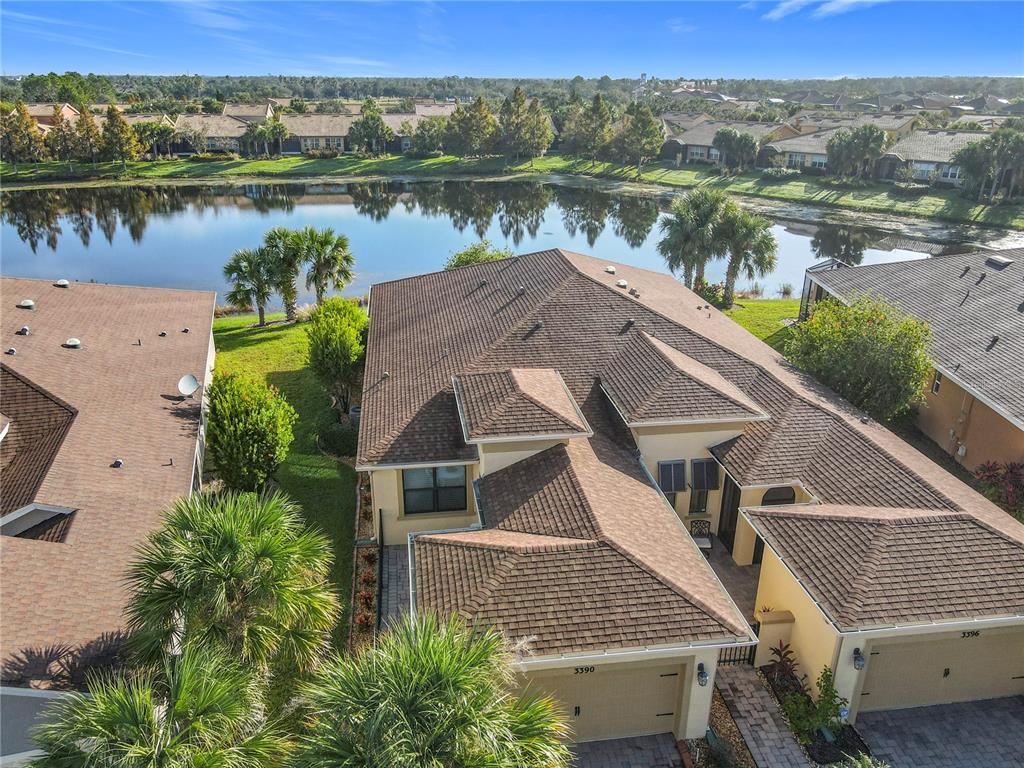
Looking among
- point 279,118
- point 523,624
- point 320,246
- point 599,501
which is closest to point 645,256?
point 320,246

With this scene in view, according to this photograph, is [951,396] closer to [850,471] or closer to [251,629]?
[850,471]

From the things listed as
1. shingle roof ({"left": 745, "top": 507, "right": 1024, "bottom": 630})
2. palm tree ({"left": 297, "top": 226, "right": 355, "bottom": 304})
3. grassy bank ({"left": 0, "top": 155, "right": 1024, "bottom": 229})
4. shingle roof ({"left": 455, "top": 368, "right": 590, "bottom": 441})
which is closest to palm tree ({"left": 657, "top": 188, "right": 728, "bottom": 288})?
palm tree ({"left": 297, "top": 226, "right": 355, "bottom": 304})

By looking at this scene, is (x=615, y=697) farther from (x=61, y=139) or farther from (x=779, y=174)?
(x=61, y=139)

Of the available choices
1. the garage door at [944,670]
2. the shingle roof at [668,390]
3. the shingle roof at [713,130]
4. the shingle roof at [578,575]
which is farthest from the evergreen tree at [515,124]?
the garage door at [944,670]

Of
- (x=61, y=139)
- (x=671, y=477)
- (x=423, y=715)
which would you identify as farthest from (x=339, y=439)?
(x=61, y=139)

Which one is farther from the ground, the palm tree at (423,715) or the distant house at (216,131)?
the distant house at (216,131)

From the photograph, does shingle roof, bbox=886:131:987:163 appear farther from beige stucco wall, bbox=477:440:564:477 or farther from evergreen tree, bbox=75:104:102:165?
evergreen tree, bbox=75:104:102:165

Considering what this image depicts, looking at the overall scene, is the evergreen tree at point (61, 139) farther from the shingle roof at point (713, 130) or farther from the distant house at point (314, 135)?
the shingle roof at point (713, 130)
